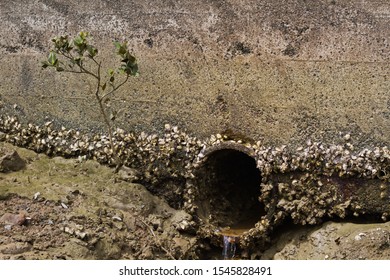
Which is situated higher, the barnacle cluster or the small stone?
the barnacle cluster

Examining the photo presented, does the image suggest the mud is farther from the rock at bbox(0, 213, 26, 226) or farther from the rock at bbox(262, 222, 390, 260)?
the rock at bbox(262, 222, 390, 260)

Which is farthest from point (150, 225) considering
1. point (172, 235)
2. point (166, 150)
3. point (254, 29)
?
point (254, 29)

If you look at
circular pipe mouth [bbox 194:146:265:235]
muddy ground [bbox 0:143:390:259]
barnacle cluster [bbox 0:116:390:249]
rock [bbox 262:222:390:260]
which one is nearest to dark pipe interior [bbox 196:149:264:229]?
circular pipe mouth [bbox 194:146:265:235]

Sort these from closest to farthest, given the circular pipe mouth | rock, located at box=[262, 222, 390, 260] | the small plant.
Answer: rock, located at box=[262, 222, 390, 260] < the small plant < the circular pipe mouth

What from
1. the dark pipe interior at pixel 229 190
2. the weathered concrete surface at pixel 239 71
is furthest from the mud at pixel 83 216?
the weathered concrete surface at pixel 239 71

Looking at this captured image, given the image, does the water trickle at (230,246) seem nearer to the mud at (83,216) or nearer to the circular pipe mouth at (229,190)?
the circular pipe mouth at (229,190)

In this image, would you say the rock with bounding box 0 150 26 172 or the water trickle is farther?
the water trickle

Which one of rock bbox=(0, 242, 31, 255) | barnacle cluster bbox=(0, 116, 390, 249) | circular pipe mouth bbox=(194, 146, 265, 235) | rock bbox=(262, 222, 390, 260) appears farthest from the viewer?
circular pipe mouth bbox=(194, 146, 265, 235)
